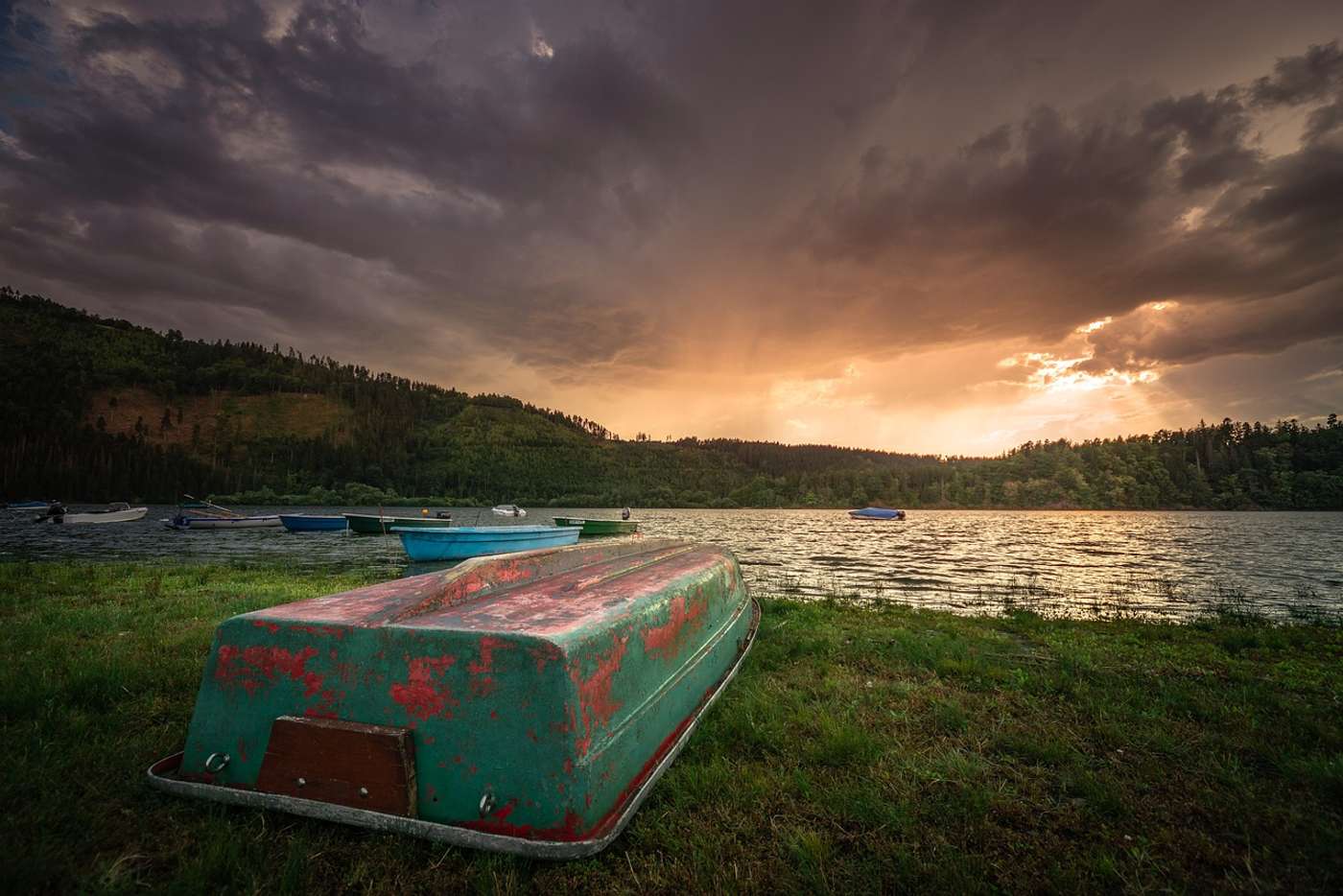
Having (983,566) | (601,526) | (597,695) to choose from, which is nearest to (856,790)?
(597,695)

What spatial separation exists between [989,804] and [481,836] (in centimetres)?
280

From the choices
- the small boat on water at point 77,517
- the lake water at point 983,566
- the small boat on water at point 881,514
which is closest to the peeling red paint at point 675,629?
the lake water at point 983,566

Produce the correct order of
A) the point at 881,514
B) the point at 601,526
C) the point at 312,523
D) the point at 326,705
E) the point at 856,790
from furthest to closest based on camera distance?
the point at 881,514
the point at 312,523
the point at 601,526
the point at 856,790
the point at 326,705

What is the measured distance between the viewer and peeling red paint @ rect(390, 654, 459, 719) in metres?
2.69

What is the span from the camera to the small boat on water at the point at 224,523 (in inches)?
1564

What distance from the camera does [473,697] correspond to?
2672 mm

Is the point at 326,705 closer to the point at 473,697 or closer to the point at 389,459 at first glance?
the point at 473,697

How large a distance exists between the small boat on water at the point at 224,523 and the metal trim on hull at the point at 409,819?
47421 mm

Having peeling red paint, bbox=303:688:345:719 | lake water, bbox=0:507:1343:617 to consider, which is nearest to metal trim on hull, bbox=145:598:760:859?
peeling red paint, bbox=303:688:345:719

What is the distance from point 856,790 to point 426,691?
2532 mm

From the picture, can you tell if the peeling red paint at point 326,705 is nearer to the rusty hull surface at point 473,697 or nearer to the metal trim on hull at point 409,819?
the rusty hull surface at point 473,697

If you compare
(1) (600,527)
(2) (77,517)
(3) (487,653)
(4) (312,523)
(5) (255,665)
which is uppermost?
(3) (487,653)

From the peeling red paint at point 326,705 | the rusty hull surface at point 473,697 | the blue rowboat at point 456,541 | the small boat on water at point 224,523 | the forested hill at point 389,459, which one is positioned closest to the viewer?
the rusty hull surface at point 473,697

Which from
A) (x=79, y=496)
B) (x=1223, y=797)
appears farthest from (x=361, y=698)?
(x=79, y=496)
